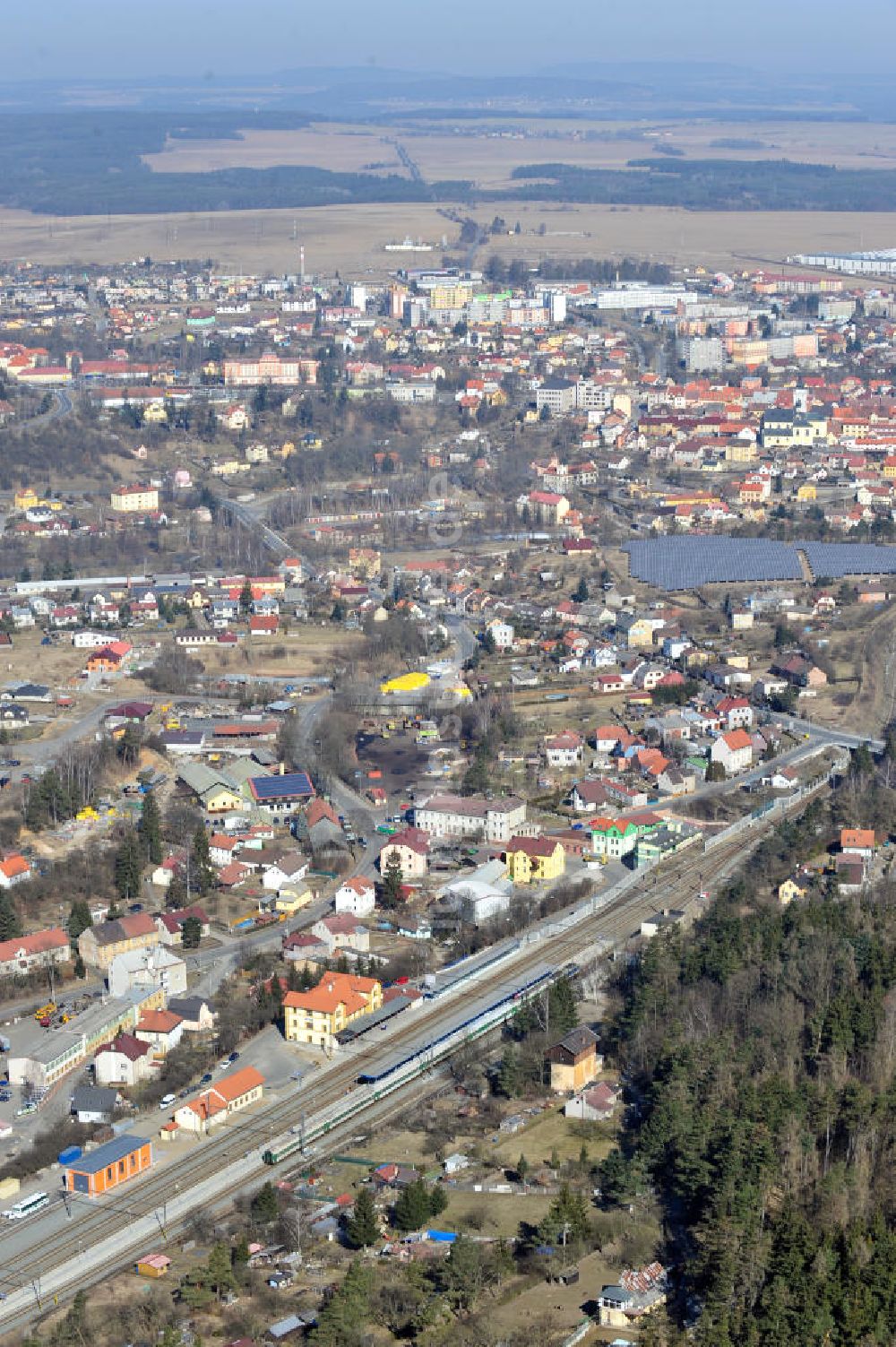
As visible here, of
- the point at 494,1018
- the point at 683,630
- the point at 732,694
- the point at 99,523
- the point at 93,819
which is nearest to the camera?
the point at 494,1018

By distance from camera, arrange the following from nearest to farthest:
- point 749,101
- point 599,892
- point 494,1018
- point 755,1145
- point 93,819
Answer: point 755,1145, point 494,1018, point 599,892, point 93,819, point 749,101

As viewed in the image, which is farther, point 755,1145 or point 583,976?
point 583,976

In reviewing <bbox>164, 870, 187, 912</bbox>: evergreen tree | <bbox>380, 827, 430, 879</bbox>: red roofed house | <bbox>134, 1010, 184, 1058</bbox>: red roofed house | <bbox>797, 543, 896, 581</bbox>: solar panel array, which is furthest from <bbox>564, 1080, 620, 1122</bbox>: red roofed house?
<bbox>797, 543, 896, 581</bbox>: solar panel array

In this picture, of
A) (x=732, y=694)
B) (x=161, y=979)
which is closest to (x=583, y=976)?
(x=161, y=979)

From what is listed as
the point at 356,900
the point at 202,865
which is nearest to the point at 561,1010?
the point at 356,900

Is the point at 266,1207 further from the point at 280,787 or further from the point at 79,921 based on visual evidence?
the point at 280,787

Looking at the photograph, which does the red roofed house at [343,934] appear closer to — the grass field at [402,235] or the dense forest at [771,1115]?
the dense forest at [771,1115]

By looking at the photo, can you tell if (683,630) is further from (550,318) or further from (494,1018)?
(550,318)
